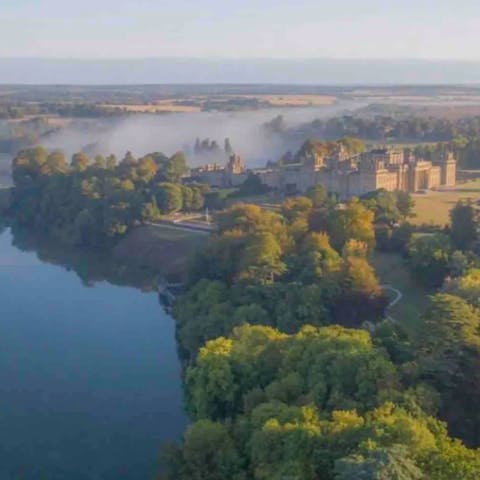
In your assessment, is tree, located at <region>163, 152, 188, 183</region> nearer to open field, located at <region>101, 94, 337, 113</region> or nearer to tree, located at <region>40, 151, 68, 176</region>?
tree, located at <region>40, 151, 68, 176</region>

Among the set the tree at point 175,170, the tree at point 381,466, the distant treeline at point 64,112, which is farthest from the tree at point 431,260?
the distant treeline at point 64,112

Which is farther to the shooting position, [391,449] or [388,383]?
[388,383]

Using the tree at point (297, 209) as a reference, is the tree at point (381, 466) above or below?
above

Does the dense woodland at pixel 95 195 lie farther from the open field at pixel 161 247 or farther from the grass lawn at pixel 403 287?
the grass lawn at pixel 403 287

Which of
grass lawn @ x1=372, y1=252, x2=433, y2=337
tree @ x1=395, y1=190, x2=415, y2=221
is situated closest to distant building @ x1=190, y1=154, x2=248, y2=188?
tree @ x1=395, y1=190, x2=415, y2=221

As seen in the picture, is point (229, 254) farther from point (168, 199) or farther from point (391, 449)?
point (391, 449)

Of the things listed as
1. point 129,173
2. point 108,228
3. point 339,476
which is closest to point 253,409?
point 339,476
